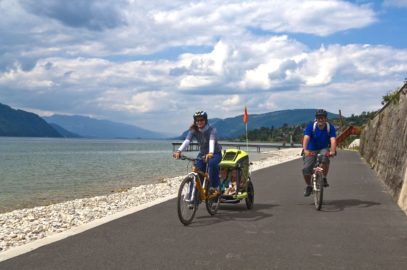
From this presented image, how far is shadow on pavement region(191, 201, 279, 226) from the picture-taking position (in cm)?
847

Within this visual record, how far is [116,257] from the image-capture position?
576 centimetres

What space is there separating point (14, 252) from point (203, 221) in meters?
3.39

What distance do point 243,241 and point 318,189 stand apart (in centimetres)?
353

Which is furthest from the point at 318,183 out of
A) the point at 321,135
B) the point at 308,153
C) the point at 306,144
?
the point at 321,135

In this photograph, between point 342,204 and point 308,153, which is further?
point 342,204

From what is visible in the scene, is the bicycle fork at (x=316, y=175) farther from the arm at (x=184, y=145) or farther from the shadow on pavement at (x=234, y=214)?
the arm at (x=184, y=145)

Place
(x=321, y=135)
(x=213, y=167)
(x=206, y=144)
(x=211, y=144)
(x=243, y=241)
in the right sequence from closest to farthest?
(x=243, y=241)
(x=211, y=144)
(x=213, y=167)
(x=206, y=144)
(x=321, y=135)

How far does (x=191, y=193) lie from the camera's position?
813 centimetres

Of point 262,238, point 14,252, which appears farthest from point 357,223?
point 14,252

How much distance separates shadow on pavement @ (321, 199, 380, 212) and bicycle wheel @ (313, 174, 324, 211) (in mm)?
282

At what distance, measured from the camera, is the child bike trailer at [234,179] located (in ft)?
31.1

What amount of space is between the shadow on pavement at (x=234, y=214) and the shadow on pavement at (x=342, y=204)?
1186 mm

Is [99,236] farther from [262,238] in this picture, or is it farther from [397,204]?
[397,204]

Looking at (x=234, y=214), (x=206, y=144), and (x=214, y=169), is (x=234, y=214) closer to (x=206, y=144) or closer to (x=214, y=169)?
(x=214, y=169)
